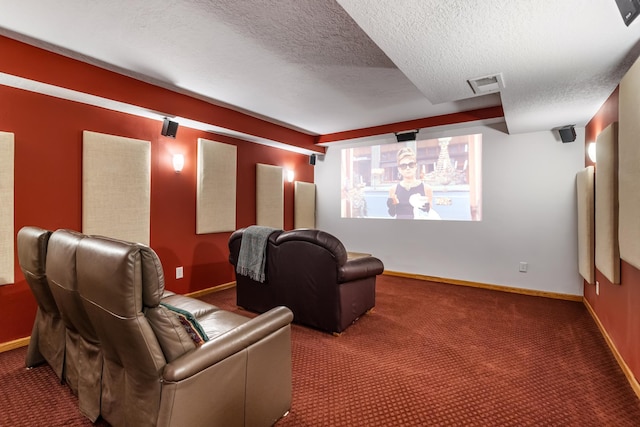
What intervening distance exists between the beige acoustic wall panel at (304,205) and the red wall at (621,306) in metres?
4.14

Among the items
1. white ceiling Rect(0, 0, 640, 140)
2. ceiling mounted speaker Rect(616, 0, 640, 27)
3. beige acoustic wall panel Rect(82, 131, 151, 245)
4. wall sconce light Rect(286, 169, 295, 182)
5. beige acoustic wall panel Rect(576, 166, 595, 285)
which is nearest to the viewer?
ceiling mounted speaker Rect(616, 0, 640, 27)

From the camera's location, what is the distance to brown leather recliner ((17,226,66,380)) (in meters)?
1.93

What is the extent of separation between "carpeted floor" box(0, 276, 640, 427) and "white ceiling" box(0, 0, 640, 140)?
2181mm

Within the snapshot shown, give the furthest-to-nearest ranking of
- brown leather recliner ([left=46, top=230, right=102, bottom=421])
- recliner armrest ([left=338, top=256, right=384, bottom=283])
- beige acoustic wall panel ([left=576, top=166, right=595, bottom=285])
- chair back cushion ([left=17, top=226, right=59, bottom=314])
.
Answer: beige acoustic wall panel ([left=576, top=166, right=595, bottom=285])
recliner armrest ([left=338, top=256, right=384, bottom=283])
chair back cushion ([left=17, top=226, right=59, bottom=314])
brown leather recliner ([left=46, top=230, right=102, bottom=421])

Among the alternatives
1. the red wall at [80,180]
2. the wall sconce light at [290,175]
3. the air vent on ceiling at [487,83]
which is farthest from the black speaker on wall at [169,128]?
the air vent on ceiling at [487,83]

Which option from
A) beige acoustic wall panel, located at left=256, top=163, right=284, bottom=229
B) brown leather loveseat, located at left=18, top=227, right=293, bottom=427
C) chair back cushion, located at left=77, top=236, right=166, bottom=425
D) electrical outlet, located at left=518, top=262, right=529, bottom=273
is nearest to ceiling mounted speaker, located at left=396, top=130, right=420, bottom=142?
beige acoustic wall panel, located at left=256, top=163, right=284, bottom=229

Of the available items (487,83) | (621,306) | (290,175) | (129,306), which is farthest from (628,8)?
(290,175)

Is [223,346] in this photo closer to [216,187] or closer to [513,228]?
[216,187]

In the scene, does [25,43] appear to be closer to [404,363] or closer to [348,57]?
[348,57]

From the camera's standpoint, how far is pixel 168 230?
3707mm

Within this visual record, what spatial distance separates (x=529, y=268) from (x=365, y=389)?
3396 mm

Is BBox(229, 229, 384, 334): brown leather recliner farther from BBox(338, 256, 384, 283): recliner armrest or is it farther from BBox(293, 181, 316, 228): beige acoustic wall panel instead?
BBox(293, 181, 316, 228): beige acoustic wall panel

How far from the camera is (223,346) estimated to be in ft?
4.50

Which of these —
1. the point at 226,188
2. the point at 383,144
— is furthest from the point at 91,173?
the point at 383,144
